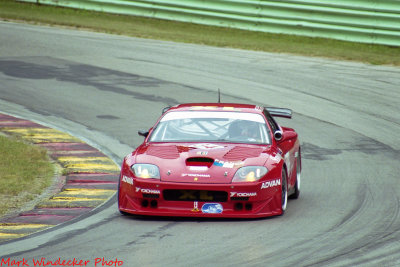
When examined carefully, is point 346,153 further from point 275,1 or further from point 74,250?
point 275,1

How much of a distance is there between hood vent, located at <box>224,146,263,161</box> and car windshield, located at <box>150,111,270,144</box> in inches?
12.5

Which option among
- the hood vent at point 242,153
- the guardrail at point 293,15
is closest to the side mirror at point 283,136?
the hood vent at point 242,153

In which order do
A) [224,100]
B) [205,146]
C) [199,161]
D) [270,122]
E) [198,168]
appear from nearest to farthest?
[198,168], [199,161], [205,146], [270,122], [224,100]

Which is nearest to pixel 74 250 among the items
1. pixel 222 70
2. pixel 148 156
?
pixel 148 156

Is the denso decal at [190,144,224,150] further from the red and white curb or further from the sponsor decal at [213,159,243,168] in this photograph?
the red and white curb

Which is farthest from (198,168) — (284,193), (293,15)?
(293,15)

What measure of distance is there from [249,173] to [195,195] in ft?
2.10

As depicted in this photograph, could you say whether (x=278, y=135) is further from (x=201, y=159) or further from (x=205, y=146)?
(x=201, y=159)

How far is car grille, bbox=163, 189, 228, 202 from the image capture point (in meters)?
9.24

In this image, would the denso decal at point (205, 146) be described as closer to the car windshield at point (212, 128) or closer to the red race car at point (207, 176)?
the red race car at point (207, 176)

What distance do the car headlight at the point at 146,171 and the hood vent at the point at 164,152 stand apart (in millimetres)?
230

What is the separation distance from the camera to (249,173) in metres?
9.39

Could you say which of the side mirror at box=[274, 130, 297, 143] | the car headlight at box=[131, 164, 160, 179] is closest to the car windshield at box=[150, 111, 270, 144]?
the side mirror at box=[274, 130, 297, 143]

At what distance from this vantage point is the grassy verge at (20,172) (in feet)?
35.3
